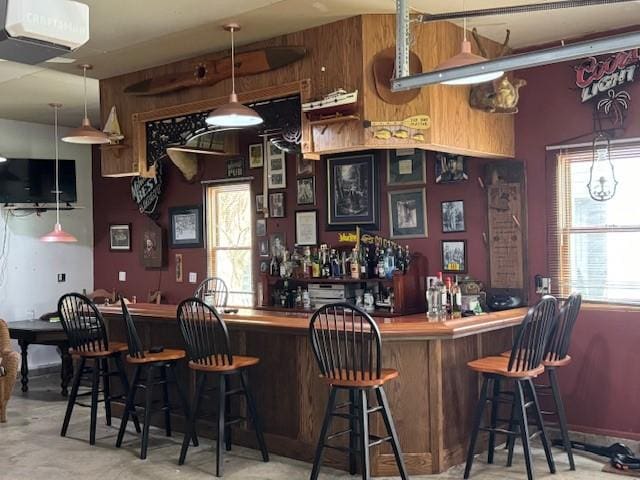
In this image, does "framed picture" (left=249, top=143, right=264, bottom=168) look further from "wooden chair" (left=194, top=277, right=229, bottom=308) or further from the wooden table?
the wooden table

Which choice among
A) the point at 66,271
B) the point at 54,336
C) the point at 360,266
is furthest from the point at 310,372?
the point at 66,271

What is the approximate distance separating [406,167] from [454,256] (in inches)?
31.3

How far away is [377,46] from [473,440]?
7.93 ft

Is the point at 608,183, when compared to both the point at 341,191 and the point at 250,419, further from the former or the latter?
the point at 250,419

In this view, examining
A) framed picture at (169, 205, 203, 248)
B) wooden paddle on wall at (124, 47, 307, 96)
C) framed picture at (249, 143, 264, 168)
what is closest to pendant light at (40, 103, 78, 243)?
framed picture at (169, 205, 203, 248)

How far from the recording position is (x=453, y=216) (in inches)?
211

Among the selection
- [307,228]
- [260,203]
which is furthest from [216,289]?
[307,228]

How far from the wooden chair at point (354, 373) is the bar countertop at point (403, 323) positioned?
0.75 feet

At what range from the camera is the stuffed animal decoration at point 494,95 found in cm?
465

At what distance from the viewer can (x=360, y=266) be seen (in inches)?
222

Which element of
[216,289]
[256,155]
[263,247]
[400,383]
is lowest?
[400,383]

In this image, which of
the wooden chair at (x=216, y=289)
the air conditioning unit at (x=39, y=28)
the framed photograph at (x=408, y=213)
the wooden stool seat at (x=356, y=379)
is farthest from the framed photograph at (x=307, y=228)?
the air conditioning unit at (x=39, y=28)

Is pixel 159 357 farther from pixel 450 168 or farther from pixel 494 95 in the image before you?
pixel 494 95

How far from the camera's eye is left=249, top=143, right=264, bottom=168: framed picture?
6574 millimetres
